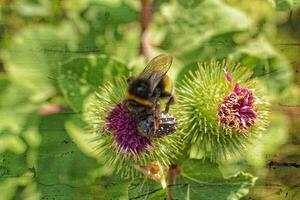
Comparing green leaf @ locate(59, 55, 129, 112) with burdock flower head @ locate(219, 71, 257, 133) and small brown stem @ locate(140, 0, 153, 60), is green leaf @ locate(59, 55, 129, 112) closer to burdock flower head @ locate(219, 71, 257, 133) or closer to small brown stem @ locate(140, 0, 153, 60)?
small brown stem @ locate(140, 0, 153, 60)

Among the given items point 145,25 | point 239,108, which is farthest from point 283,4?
point 239,108

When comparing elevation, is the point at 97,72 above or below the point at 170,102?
above

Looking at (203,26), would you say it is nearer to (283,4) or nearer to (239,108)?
(283,4)

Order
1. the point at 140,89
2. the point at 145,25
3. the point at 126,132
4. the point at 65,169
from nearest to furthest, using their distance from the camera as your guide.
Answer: the point at 140,89 < the point at 126,132 < the point at 65,169 < the point at 145,25

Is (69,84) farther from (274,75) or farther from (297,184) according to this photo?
(297,184)

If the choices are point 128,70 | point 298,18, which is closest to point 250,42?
point 298,18
